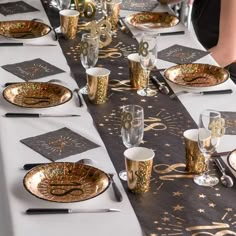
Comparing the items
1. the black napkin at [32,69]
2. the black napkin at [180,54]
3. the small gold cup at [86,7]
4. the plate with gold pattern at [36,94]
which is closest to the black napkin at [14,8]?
the small gold cup at [86,7]

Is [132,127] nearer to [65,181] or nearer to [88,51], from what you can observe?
[65,181]

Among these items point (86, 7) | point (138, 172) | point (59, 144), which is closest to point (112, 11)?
point (86, 7)

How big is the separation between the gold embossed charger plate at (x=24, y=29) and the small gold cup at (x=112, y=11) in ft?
0.77

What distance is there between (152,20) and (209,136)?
122 cm

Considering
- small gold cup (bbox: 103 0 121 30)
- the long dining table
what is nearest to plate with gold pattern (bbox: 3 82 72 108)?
the long dining table

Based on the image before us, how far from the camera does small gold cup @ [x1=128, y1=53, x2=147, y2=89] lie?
1980 mm

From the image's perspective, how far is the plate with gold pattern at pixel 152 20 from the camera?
2.56 m

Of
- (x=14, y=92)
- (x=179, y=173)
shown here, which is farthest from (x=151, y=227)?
(x=14, y=92)

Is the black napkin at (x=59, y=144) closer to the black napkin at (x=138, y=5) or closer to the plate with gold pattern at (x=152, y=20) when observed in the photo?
the plate with gold pattern at (x=152, y=20)

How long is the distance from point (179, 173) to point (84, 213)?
277mm

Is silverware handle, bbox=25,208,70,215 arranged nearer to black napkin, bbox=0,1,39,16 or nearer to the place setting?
the place setting

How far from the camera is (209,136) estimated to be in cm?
147

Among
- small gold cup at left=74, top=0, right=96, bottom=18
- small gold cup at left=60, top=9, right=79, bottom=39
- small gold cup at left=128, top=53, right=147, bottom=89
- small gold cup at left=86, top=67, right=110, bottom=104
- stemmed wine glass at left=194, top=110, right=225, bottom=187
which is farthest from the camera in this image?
small gold cup at left=74, top=0, right=96, bottom=18

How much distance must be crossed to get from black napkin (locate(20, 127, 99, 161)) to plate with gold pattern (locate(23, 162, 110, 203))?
80 millimetres
